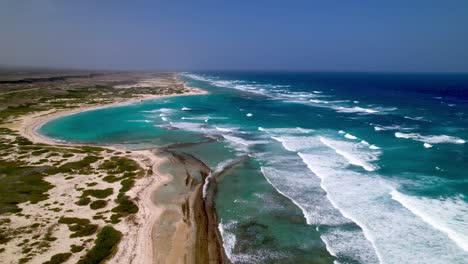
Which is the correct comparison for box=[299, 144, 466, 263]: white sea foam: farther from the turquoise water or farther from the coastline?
the coastline

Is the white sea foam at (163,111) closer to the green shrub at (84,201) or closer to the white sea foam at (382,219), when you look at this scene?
the white sea foam at (382,219)

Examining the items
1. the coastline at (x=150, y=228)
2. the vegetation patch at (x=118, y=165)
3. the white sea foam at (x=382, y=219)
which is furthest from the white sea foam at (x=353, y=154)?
the vegetation patch at (x=118, y=165)

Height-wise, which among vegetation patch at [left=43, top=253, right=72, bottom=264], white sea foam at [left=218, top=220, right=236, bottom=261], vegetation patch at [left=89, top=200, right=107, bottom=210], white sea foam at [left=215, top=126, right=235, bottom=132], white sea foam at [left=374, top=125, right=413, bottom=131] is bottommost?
white sea foam at [left=218, top=220, right=236, bottom=261]

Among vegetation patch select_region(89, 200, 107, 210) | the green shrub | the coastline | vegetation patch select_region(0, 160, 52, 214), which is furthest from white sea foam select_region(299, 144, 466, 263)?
vegetation patch select_region(0, 160, 52, 214)

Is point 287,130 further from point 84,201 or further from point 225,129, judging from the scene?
point 84,201

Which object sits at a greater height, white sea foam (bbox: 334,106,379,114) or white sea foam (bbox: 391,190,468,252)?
white sea foam (bbox: 334,106,379,114)

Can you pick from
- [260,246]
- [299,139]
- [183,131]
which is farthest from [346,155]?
[183,131]

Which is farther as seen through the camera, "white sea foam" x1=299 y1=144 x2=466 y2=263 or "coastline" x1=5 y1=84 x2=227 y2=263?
"coastline" x1=5 y1=84 x2=227 y2=263

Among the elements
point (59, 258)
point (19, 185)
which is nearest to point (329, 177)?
point (59, 258)
